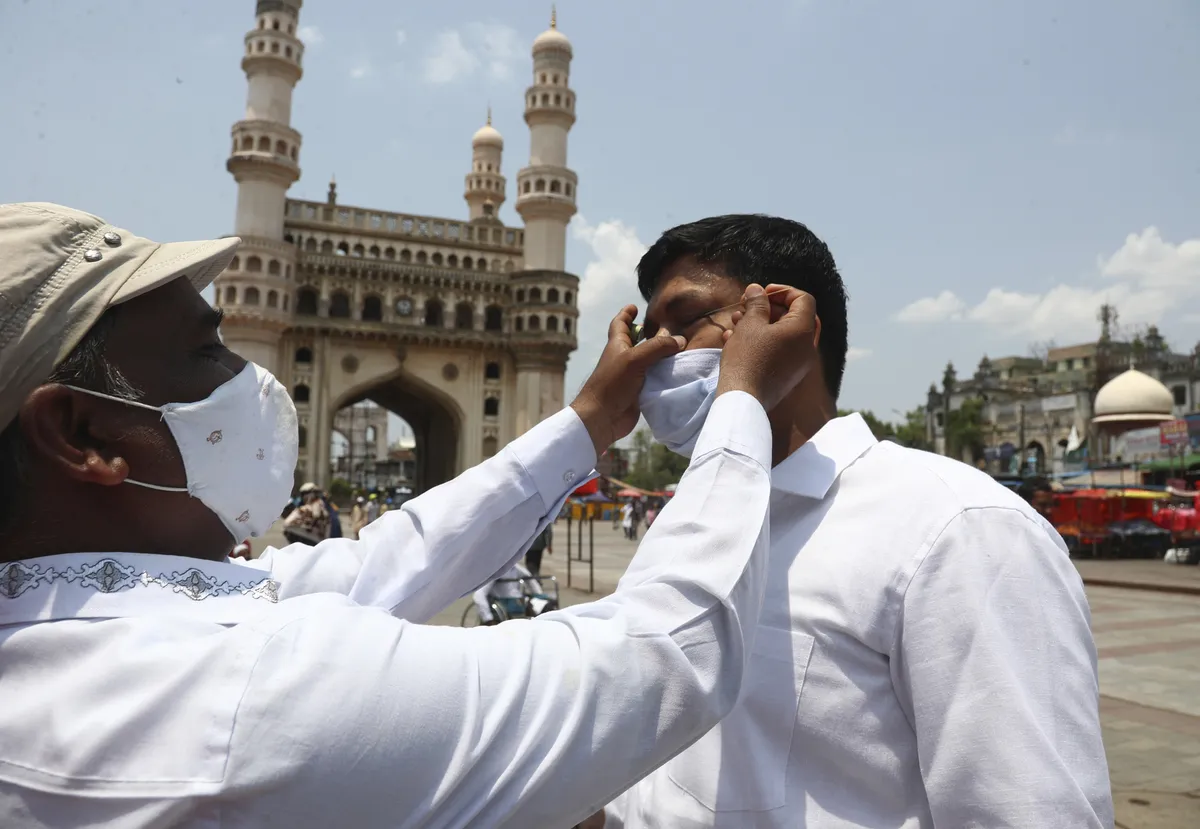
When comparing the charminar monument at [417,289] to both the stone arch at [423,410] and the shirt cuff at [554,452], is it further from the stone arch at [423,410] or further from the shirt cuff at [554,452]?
the shirt cuff at [554,452]

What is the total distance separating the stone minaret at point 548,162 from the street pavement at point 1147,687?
2320 cm

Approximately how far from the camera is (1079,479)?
26.7m

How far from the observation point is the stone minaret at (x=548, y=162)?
33844 mm

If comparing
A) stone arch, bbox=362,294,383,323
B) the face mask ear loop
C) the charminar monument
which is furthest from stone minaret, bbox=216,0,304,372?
the face mask ear loop

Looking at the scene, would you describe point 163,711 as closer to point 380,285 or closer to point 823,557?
point 823,557

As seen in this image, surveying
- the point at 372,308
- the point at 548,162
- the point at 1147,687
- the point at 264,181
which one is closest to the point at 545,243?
the point at 548,162

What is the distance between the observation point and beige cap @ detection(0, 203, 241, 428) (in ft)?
3.05

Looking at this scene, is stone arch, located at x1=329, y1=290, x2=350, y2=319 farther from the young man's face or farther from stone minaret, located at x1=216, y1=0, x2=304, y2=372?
the young man's face

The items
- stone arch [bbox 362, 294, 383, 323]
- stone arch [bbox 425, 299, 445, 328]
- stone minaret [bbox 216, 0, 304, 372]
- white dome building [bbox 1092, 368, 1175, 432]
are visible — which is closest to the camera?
white dome building [bbox 1092, 368, 1175, 432]

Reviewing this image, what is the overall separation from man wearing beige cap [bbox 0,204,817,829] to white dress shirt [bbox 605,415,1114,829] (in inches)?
10.5

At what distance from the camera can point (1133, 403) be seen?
2497cm

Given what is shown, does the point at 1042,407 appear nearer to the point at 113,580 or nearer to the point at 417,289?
the point at 417,289

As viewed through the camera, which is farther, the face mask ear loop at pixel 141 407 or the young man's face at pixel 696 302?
the young man's face at pixel 696 302

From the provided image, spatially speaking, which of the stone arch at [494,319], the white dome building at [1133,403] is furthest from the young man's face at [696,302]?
the stone arch at [494,319]
